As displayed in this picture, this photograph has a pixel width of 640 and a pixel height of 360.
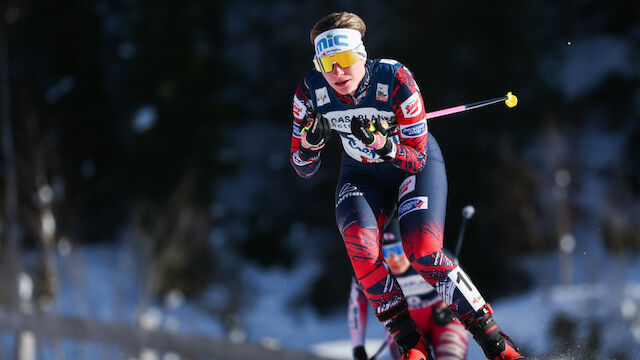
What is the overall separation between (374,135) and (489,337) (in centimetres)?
132

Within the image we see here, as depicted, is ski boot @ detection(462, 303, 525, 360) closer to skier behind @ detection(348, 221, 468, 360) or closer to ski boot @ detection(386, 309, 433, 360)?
ski boot @ detection(386, 309, 433, 360)

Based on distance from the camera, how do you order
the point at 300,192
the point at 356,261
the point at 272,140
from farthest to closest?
the point at 272,140 → the point at 300,192 → the point at 356,261

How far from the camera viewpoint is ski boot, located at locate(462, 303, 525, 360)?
148 inches

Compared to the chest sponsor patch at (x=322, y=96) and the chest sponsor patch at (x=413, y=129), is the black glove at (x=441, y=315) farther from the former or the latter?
the chest sponsor patch at (x=322, y=96)

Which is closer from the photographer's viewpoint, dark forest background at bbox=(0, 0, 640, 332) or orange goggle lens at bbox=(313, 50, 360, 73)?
orange goggle lens at bbox=(313, 50, 360, 73)

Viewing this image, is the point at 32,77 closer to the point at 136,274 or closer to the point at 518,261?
the point at 136,274

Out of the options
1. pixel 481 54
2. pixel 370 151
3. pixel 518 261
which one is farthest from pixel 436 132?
pixel 370 151

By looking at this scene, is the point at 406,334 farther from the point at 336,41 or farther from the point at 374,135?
the point at 336,41

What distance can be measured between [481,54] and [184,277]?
27.4 feet

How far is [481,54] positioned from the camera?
13.6 meters

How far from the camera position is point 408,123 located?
12.7 feet

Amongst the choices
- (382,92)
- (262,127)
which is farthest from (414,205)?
(262,127)

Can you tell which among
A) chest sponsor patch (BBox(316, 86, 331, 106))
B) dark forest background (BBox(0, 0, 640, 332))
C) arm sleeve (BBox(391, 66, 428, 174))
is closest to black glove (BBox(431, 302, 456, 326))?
arm sleeve (BBox(391, 66, 428, 174))

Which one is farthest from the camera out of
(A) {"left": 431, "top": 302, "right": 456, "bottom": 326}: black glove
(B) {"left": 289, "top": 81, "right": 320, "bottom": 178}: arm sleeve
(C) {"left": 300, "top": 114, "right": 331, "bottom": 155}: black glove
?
(A) {"left": 431, "top": 302, "right": 456, "bottom": 326}: black glove
